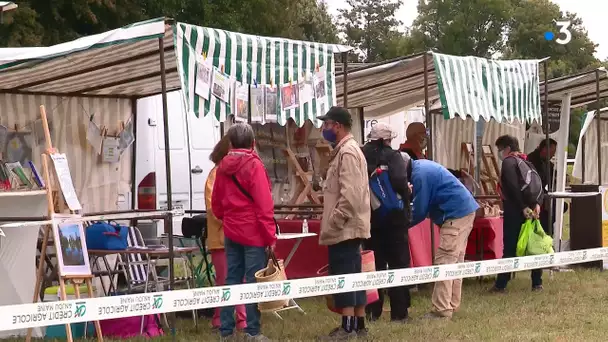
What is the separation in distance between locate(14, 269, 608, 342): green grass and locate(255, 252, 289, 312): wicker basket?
0.66m

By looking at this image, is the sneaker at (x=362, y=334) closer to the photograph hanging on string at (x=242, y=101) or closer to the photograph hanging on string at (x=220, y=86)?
the photograph hanging on string at (x=242, y=101)

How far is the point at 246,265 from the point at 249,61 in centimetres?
156

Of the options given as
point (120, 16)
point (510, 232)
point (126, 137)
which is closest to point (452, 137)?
point (510, 232)

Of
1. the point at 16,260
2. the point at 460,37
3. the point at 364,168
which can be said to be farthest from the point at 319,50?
the point at 460,37

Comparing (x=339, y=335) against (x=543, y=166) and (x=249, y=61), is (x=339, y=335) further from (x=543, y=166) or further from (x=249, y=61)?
(x=543, y=166)

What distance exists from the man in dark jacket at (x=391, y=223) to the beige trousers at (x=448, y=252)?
12.3 inches

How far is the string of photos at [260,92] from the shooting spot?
7.12 meters

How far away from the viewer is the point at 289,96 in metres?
7.94

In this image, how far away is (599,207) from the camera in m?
11.9

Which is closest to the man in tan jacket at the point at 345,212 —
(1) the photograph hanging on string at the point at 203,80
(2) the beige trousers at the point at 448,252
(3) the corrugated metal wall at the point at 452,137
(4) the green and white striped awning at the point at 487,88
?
(1) the photograph hanging on string at the point at 203,80

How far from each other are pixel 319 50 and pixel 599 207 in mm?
5245

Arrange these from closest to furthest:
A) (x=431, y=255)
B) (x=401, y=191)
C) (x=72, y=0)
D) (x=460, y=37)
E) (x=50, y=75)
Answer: (x=401, y=191) < (x=50, y=75) < (x=431, y=255) < (x=72, y=0) < (x=460, y=37)

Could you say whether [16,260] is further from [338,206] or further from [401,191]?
[401,191]

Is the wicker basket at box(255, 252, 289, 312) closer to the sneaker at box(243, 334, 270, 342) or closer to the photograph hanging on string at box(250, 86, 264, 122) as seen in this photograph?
the sneaker at box(243, 334, 270, 342)
